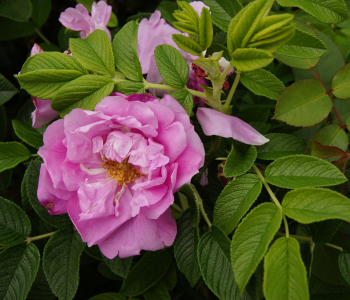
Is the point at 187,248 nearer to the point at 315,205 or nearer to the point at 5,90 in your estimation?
the point at 315,205

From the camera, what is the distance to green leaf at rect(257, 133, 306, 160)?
70cm

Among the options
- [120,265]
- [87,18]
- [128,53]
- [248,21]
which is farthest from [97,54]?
[120,265]

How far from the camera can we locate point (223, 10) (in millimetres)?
737

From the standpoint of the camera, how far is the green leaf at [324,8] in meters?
0.63

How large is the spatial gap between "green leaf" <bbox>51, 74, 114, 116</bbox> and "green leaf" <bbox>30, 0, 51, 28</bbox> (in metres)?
0.58

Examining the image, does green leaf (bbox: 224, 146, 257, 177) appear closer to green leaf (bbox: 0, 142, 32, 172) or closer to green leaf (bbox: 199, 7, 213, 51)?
green leaf (bbox: 199, 7, 213, 51)

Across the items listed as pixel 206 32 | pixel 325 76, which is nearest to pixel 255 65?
pixel 206 32

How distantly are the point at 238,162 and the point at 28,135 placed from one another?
433 millimetres

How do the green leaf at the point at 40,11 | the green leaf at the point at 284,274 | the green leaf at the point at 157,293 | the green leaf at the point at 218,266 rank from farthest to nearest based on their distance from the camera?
the green leaf at the point at 40,11, the green leaf at the point at 157,293, the green leaf at the point at 218,266, the green leaf at the point at 284,274

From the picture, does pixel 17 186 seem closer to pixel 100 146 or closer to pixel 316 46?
pixel 100 146

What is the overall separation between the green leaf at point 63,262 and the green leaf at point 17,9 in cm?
56

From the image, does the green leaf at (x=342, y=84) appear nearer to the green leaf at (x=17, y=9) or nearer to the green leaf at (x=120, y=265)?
the green leaf at (x=120, y=265)

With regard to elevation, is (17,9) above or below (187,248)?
above

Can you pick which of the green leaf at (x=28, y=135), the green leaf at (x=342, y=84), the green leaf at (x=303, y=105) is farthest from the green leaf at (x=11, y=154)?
the green leaf at (x=342, y=84)
